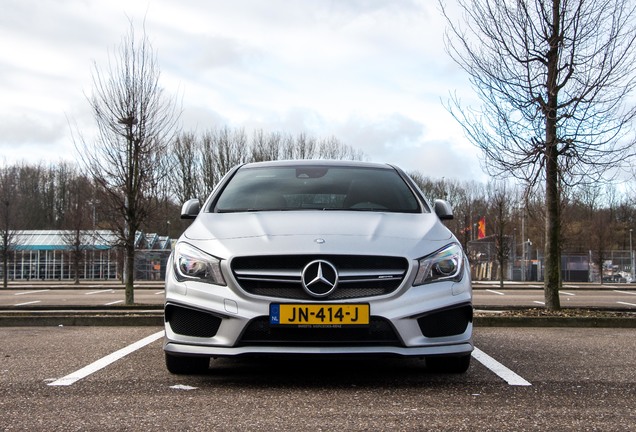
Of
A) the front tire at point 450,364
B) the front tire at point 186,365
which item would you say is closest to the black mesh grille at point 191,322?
the front tire at point 186,365

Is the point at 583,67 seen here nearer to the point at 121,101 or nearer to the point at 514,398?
the point at 514,398

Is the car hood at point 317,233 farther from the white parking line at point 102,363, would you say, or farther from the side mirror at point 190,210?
the white parking line at point 102,363

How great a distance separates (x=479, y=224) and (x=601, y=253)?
925 inches

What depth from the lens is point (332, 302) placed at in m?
4.17

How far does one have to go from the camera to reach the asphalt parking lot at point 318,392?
3473mm

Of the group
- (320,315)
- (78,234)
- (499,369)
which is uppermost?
(78,234)


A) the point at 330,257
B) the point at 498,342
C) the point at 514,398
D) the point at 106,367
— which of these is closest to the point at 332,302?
the point at 330,257

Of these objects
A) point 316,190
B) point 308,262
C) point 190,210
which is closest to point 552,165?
point 316,190

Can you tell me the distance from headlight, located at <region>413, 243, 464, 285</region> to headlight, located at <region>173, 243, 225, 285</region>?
1.20 meters

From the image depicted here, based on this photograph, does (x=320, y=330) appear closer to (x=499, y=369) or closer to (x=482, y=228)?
(x=499, y=369)

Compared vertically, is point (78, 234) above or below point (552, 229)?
above

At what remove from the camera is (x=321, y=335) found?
418 centimetres

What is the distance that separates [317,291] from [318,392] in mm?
593

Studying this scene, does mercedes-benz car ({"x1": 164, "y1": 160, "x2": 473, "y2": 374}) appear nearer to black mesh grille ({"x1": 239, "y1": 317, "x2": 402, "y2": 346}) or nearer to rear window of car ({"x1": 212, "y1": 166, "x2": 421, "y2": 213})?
black mesh grille ({"x1": 239, "y1": 317, "x2": 402, "y2": 346})
